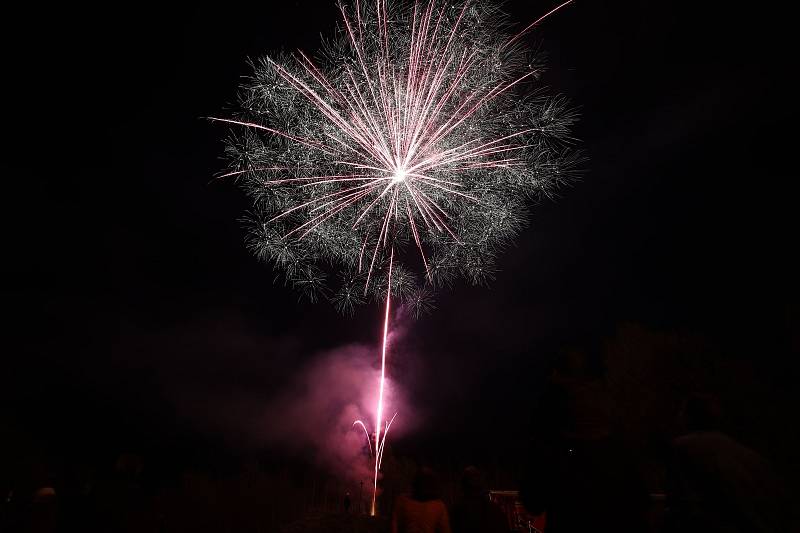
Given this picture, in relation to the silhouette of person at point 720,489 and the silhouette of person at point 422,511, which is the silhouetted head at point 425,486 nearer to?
the silhouette of person at point 422,511

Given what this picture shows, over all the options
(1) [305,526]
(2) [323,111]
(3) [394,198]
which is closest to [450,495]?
(1) [305,526]

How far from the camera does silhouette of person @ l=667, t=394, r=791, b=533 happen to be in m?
2.22

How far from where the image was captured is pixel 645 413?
20312 mm

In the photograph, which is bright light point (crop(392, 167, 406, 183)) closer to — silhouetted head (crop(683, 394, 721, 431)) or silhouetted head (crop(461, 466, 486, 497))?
silhouetted head (crop(461, 466, 486, 497))

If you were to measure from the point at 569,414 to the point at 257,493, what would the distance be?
6663 centimetres

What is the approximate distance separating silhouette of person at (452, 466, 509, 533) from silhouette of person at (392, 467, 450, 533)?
0.88 ft

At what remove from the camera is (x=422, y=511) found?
410 centimetres

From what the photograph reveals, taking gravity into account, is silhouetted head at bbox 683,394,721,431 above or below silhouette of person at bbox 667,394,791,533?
above

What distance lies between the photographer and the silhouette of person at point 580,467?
2385 mm

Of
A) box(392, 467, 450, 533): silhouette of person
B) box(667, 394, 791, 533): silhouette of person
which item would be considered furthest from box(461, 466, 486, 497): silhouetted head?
box(667, 394, 791, 533): silhouette of person

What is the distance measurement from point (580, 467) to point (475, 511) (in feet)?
5.70

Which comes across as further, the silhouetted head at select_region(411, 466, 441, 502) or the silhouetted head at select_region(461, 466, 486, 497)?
the silhouetted head at select_region(411, 466, 441, 502)

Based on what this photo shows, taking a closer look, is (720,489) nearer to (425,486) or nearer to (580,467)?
(580,467)

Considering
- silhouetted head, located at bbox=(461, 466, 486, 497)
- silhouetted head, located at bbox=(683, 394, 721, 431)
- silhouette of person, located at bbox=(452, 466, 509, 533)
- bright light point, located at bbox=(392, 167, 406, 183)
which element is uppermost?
bright light point, located at bbox=(392, 167, 406, 183)
